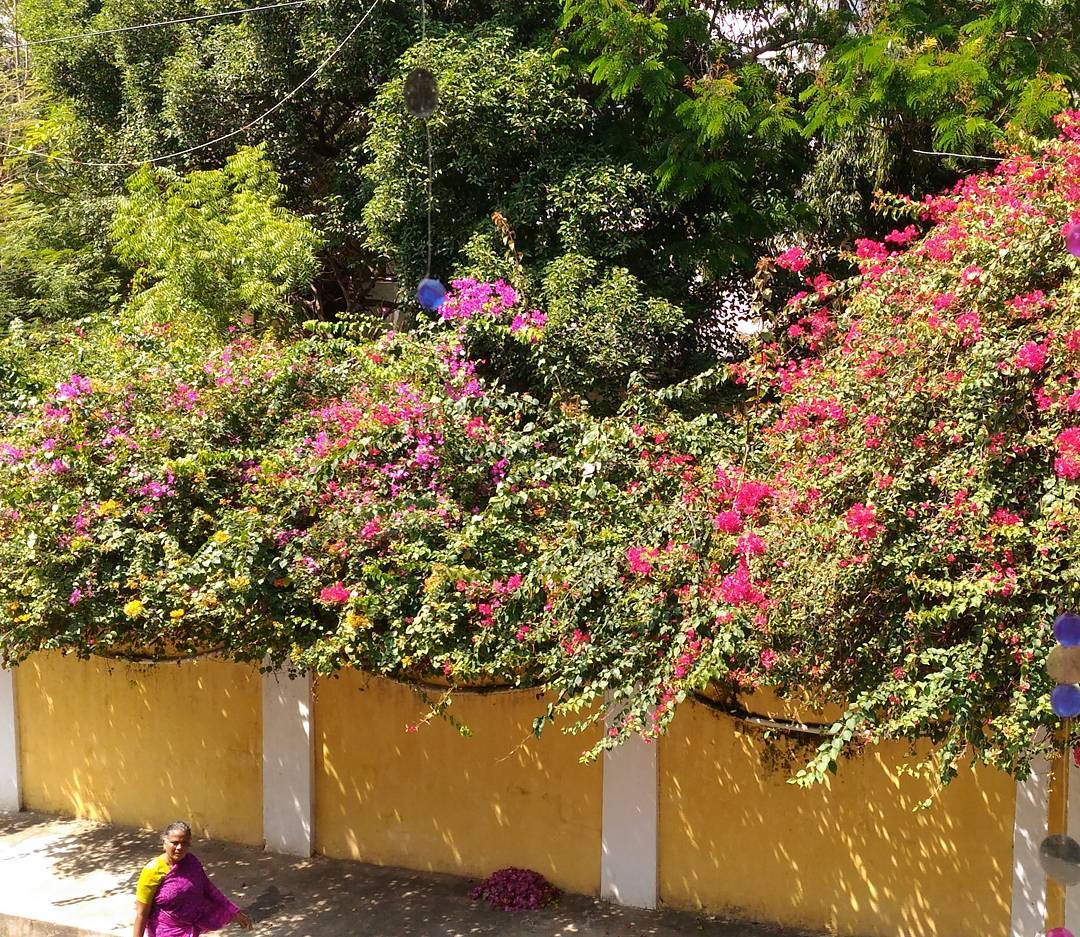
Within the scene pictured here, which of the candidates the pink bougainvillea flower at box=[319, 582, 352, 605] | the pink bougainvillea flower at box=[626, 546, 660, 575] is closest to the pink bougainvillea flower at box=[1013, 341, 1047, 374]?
the pink bougainvillea flower at box=[626, 546, 660, 575]

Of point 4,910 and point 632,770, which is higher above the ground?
point 632,770

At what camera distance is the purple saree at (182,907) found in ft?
18.7

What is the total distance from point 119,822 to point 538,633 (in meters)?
4.82

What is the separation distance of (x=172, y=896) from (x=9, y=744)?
434 centimetres

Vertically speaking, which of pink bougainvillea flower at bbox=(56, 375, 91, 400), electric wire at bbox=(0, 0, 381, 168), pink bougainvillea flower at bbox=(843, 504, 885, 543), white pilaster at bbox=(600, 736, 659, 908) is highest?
electric wire at bbox=(0, 0, 381, 168)

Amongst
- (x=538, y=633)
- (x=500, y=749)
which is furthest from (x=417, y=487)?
(x=500, y=749)

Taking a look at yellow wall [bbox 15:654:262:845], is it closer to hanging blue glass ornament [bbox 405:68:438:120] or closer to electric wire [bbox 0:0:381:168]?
hanging blue glass ornament [bbox 405:68:438:120]

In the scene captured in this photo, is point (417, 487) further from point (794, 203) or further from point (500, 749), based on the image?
point (794, 203)

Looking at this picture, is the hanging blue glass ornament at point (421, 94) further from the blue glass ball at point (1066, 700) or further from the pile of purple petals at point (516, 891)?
the pile of purple petals at point (516, 891)

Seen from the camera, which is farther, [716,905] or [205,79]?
[205,79]

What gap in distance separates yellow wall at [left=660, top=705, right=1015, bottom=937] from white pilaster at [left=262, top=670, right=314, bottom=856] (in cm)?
261

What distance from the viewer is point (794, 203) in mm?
10383

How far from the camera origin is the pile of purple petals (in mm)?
7141

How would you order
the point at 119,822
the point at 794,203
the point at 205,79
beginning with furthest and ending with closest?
the point at 205,79, the point at 794,203, the point at 119,822
